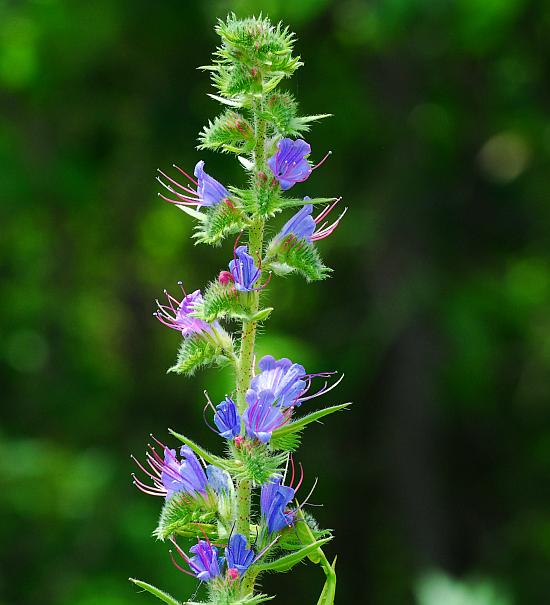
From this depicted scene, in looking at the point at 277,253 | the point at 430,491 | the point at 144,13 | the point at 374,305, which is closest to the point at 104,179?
the point at 144,13

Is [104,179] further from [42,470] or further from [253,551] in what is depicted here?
[253,551]

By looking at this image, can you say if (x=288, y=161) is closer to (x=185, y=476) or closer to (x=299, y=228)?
(x=299, y=228)

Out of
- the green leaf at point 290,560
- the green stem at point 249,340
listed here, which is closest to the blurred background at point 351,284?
the green stem at point 249,340

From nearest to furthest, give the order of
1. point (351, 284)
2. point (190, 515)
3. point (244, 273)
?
point (244, 273) < point (190, 515) < point (351, 284)

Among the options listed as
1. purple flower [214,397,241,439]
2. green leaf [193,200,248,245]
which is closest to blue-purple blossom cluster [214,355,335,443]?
purple flower [214,397,241,439]

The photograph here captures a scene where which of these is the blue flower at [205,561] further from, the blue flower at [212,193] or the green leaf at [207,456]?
the blue flower at [212,193]

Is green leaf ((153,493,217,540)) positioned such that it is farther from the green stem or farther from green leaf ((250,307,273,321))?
green leaf ((250,307,273,321))

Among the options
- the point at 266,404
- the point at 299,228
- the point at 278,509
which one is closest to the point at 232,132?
the point at 299,228
